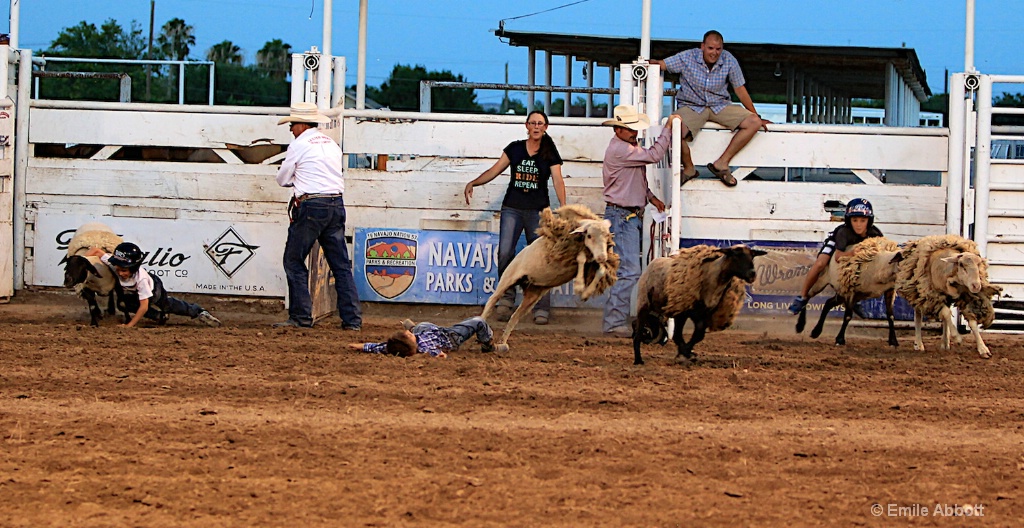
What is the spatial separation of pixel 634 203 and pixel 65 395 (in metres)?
5.52

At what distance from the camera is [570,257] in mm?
9031

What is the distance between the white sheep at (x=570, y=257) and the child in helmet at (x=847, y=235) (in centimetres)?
269

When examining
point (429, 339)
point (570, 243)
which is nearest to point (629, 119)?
point (570, 243)

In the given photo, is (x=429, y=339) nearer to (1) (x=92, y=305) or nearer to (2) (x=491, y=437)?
(2) (x=491, y=437)

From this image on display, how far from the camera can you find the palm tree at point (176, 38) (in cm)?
5669

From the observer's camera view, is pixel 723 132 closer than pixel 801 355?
No

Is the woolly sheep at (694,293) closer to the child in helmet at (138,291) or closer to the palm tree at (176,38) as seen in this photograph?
the child in helmet at (138,291)

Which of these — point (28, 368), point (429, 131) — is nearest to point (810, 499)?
point (28, 368)

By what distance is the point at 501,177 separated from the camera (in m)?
12.2

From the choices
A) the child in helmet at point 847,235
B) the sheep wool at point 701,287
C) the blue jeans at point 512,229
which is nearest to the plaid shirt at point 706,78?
the child in helmet at point 847,235

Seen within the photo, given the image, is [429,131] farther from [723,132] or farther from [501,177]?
[723,132]

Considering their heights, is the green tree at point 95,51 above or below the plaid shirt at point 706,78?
above

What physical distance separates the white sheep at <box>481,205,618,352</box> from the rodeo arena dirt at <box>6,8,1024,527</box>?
4cm

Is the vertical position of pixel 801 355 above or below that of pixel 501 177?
below
